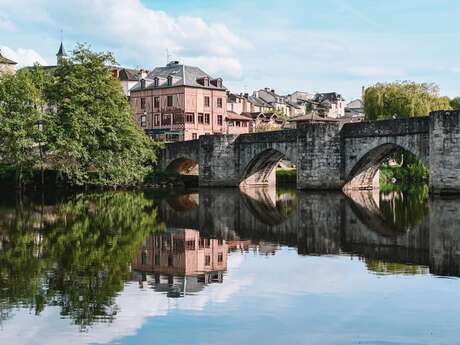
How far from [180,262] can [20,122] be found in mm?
29098

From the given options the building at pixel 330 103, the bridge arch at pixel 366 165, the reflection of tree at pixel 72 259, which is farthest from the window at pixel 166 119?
the building at pixel 330 103

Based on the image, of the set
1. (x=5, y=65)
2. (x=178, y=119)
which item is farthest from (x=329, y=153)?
(x=5, y=65)

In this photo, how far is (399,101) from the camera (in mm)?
58219

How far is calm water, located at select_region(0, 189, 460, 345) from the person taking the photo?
372 inches

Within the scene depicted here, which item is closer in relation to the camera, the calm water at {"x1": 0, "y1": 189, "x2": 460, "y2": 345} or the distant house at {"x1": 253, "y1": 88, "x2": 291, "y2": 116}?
the calm water at {"x1": 0, "y1": 189, "x2": 460, "y2": 345}

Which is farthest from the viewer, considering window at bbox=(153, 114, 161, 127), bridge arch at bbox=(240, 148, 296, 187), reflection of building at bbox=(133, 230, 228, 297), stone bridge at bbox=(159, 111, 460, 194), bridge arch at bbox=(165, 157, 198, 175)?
window at bbox=(153, 114, 161, 127)

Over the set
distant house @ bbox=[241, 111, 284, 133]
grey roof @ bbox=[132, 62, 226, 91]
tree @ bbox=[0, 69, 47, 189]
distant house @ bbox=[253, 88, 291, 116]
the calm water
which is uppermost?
distant house @ bbox=[253, 88, 291, 116]

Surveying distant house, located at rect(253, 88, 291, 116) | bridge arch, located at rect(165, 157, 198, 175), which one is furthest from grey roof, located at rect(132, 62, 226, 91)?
distant house, located at rect(253, 88, 291, 116)

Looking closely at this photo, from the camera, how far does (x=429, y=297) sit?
11.3 meters

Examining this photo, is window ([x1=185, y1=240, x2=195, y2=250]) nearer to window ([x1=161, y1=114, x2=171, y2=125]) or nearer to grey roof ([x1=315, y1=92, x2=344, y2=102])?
window ([x1=161, y1=114, x2=171, y2=125])

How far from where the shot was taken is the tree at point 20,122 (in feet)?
137

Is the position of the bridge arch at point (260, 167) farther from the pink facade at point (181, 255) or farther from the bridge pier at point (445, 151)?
the pink facade at point (181, 255)

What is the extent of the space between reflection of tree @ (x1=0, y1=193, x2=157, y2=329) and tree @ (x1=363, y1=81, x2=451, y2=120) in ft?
118

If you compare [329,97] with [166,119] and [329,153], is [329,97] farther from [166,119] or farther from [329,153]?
[329,153]
